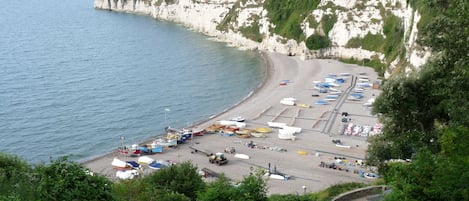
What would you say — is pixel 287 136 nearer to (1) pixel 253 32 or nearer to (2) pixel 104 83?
(2) pixel 104 83

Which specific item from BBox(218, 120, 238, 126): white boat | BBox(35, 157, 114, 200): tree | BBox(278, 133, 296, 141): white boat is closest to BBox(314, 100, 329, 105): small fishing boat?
BBox(218, 120, 238, 126): white boat

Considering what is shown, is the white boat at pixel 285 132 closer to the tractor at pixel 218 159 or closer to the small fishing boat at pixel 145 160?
the tractor at pixel 218 159

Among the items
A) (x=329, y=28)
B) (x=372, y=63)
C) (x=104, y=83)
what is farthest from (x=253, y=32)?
(x=104, y=83)

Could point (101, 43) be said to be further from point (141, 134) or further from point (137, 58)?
point (141, 134)

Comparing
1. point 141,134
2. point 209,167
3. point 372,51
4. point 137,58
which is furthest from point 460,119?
point 137,58

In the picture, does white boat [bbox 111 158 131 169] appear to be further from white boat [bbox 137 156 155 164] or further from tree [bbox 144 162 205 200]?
tree [bbox 144 162 205 200]
